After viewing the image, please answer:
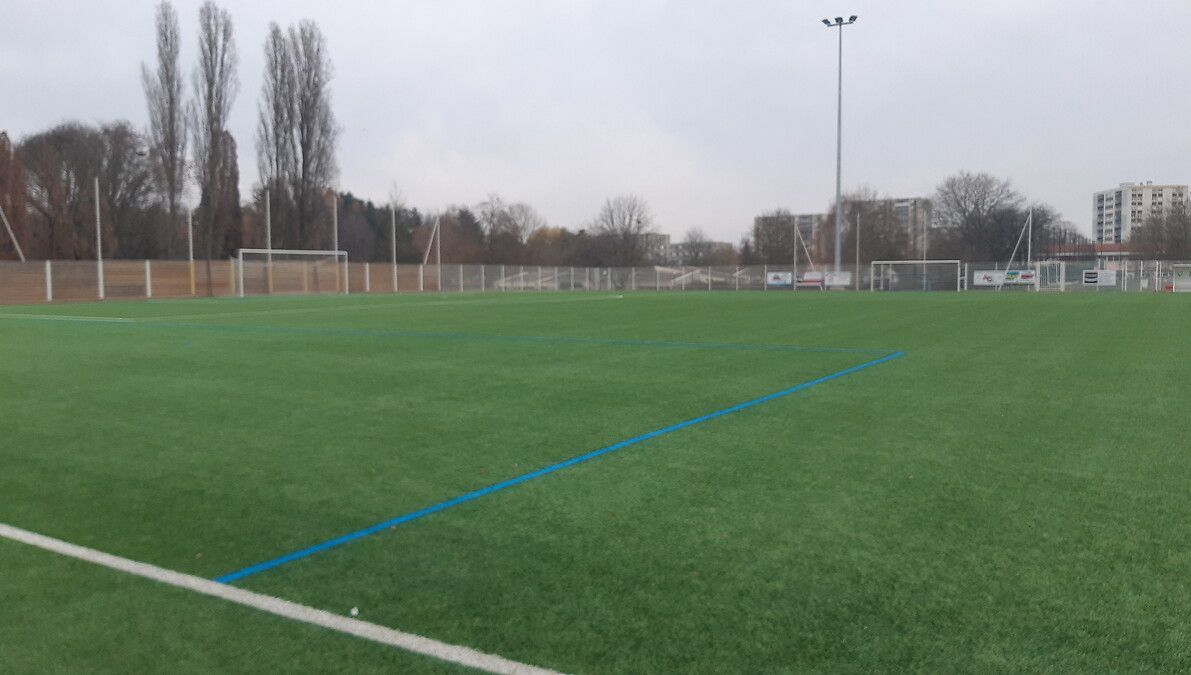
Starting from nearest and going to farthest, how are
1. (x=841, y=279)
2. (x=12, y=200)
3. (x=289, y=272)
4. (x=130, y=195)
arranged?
(x=289, y=272)
(x=12, y=200)
(x=841, y=279)
(x=130, y=195)

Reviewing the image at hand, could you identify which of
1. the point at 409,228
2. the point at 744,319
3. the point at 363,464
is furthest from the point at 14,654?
the point at 409,228

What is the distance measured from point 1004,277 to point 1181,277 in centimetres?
894

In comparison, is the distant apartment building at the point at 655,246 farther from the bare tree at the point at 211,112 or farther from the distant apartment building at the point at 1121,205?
the distant apartment building at the point at 1121,205

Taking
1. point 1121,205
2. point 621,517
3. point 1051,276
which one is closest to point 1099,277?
point 1051,276

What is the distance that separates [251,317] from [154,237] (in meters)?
40.0

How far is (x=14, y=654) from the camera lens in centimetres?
245

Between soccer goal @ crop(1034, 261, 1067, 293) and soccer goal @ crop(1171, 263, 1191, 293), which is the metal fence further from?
soccer goal @ crop(1171, 263, 1191, 293)

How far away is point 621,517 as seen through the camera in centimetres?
376

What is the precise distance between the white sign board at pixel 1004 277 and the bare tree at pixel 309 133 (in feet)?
138

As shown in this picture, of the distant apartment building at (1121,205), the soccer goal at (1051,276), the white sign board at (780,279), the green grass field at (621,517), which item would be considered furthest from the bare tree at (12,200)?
the distant apartment building at (1121,205)

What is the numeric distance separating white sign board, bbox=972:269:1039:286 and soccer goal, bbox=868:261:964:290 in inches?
46.5

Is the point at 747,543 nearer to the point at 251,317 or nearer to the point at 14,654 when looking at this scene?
the point at 14,654

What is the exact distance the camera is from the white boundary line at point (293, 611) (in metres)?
2.38

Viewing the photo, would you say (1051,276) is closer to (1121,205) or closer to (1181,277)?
(1181,277)
